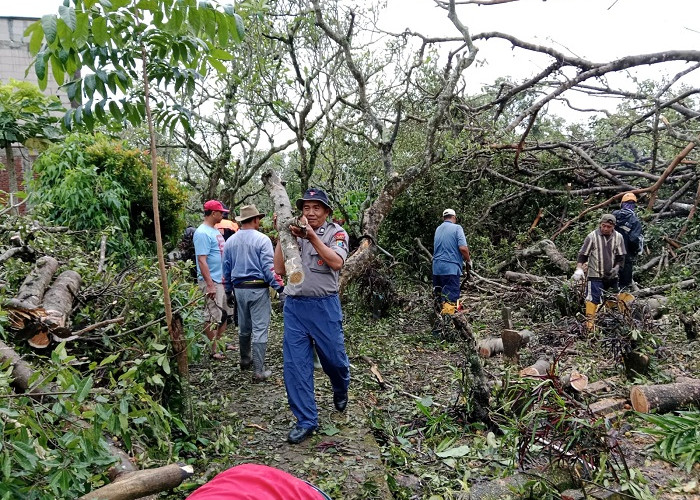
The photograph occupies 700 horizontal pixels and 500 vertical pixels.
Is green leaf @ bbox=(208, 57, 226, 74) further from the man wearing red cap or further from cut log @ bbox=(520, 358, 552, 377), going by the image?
cut log @ bbox=(520, 358, 552, 377)

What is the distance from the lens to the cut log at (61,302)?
3387mm

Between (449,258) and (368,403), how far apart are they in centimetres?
339

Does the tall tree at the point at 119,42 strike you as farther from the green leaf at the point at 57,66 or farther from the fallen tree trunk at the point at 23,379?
the fallen tree trunk at the point at 23,379

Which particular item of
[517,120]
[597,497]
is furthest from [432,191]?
[597,497]

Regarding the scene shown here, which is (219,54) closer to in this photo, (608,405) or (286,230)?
(286,230)

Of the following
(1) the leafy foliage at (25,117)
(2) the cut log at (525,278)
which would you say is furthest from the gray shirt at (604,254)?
(1) the leafy foliage at (25,117)

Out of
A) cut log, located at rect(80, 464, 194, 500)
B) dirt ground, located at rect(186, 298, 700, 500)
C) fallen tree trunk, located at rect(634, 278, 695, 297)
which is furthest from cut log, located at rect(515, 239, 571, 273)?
cut log, located at rect(80, 464, 194, 500)

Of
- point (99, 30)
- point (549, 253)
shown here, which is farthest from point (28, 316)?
point (549, 253)

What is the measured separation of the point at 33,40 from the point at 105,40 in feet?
1.05

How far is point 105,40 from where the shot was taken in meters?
2.53

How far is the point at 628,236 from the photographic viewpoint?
7.59 meters

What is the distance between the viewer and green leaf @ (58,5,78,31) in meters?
2.14

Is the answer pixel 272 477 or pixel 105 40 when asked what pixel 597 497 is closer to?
pixel 272 477

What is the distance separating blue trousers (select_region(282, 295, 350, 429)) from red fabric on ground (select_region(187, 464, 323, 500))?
92.1 inches
